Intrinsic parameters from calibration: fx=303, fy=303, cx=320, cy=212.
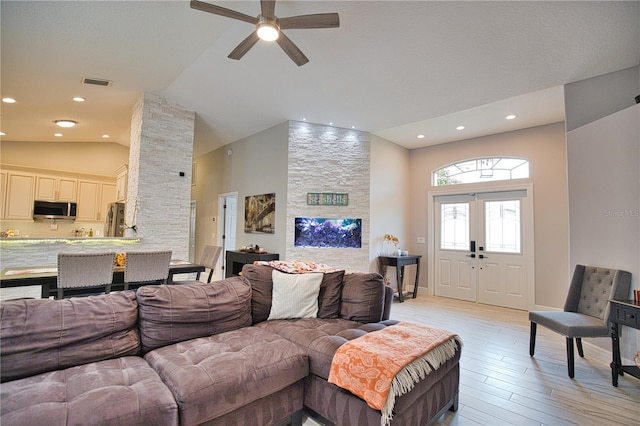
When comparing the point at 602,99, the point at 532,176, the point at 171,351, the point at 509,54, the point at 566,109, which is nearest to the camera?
the point at 171,351

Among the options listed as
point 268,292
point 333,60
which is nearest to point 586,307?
point 268,292

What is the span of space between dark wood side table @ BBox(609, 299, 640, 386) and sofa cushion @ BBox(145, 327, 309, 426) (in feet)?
9.33

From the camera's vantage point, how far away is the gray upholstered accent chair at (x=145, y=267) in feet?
10.8

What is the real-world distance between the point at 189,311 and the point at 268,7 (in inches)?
92.9

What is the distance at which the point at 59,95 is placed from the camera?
14.9 ft

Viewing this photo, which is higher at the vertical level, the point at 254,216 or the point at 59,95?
the point at 59,95

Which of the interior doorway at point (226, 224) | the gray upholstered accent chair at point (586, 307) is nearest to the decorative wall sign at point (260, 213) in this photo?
the interior doorway at point (226, 224)

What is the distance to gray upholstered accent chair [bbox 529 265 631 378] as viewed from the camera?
9.50 feet

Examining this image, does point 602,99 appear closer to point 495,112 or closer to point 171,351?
point 495,112

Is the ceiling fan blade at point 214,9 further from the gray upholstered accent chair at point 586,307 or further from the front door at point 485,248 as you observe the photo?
the front door at point 485,248

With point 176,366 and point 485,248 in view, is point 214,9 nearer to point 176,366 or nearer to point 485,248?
point 176,366

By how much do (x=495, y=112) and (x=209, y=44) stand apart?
4.32 m

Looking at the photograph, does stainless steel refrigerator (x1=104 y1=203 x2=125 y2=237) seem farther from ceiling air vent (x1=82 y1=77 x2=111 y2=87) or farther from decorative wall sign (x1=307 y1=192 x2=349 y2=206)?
decorative wall sign (x1=307 y1=192 x2=349 y2=206)

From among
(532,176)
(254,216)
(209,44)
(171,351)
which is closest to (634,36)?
(532,176)
